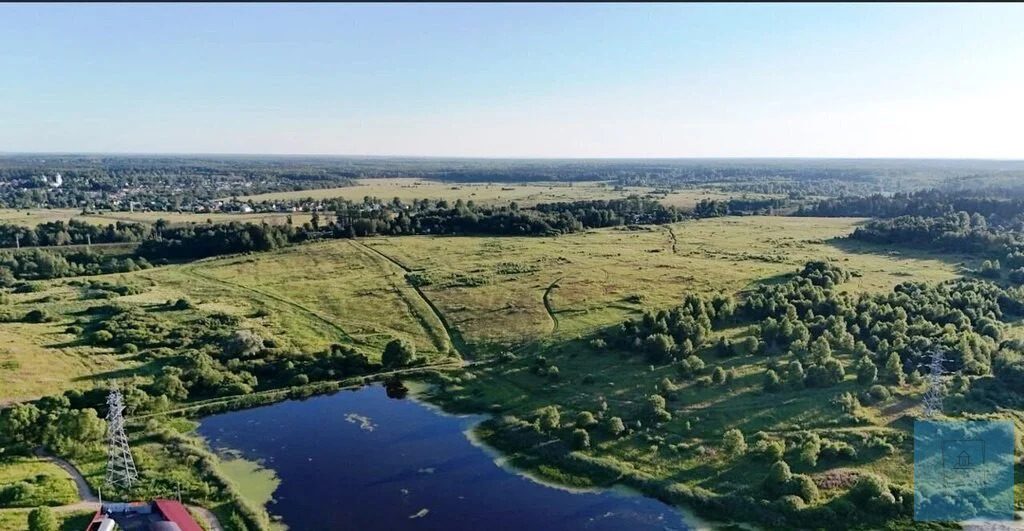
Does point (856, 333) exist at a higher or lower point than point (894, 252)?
lower

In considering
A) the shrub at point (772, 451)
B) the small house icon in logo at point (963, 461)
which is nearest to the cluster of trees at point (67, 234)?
the shrub at point (772, 451)

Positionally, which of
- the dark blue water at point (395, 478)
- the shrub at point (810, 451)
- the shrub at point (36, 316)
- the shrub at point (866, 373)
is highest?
the shrub at point (866, 373)

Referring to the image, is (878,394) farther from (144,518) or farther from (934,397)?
(144,518)

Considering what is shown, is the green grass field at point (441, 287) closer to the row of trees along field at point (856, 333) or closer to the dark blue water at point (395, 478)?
the row of trees along field at point (856, 333)

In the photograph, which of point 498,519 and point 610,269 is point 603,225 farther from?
point 498,519

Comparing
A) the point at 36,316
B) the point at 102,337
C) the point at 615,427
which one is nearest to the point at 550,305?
the point at 615,427

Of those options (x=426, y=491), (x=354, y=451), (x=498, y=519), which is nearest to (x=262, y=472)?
(x=354, y=451)
